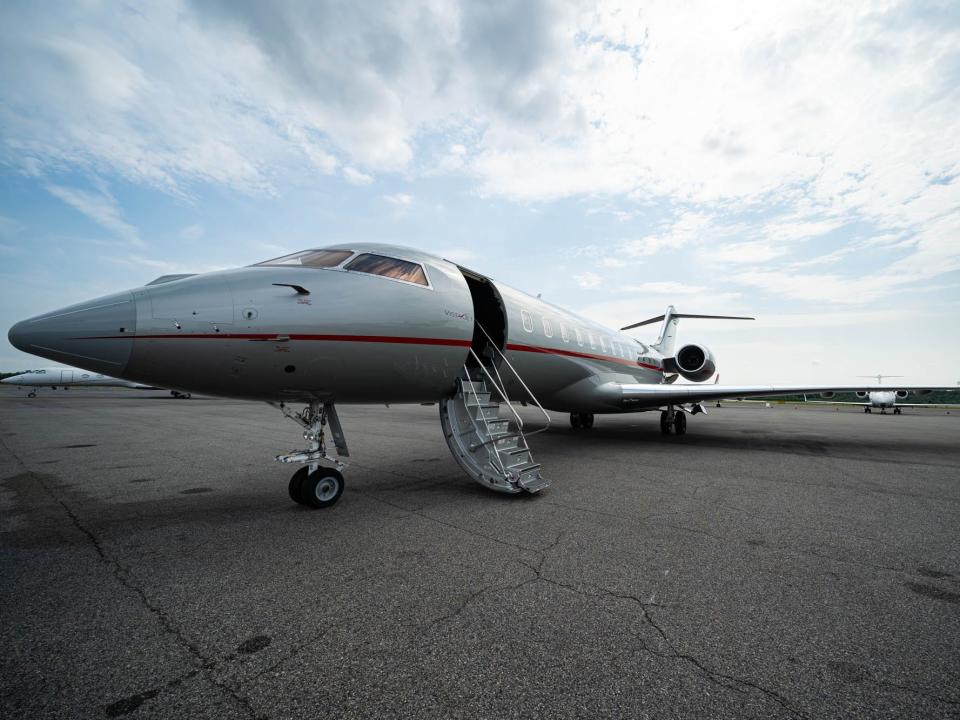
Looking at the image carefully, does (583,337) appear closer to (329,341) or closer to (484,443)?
(484,443)

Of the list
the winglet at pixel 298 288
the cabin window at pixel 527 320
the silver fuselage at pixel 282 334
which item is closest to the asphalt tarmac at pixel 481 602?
the silver fuselage at pixel 282 334

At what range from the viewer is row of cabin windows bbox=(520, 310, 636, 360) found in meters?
7.71

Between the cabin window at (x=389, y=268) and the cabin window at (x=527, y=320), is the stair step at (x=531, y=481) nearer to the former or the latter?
the cabin window at (x=527, y=320)

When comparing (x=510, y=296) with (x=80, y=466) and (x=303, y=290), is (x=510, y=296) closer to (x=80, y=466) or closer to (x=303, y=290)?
(x=303, y=290)

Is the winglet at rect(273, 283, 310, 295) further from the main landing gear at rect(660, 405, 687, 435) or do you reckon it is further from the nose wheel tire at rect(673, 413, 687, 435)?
the nose wheel tire at rect(673, 413, 687, 435)

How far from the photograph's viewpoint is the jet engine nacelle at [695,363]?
14.4 metres

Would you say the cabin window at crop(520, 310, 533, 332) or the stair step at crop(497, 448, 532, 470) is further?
the cabin window at crop(520, 310, 533, 332)

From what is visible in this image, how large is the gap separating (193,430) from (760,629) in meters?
15.0

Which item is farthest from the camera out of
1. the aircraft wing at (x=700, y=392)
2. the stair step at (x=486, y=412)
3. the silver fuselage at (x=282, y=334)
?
the aircraft wing at (x=700, y=392)

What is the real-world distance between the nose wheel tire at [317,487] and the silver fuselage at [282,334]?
883 mm

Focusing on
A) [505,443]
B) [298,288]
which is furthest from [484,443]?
[298,288]

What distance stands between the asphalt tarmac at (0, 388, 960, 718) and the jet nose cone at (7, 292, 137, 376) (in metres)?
1.61

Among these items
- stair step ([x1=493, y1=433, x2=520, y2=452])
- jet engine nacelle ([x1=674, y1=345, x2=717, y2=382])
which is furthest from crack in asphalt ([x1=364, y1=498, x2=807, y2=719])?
jet engine nacelle ([x1=674, y1=345, x2=717, y2=382])

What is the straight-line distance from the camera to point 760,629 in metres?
2.55
